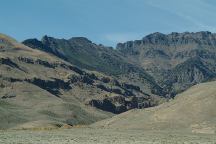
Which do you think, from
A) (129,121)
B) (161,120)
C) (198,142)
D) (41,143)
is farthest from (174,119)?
(41,143)

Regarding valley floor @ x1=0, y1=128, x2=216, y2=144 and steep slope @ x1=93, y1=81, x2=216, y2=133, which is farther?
steep slope @ x1=93, y1=81, x2=216, y2=133

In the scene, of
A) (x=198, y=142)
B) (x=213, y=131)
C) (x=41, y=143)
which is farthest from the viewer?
(x=213, y=131)

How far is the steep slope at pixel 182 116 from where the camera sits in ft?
468

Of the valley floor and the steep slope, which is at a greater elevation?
the steep slope

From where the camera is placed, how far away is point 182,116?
503 feet

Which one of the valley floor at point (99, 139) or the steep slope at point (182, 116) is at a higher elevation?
the steep slope at point (182, 116)

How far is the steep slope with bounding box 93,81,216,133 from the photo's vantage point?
142 metres

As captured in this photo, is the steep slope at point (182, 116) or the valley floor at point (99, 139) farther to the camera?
the steep slope at point (182, 116)

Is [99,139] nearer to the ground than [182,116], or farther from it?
nearer to the ground

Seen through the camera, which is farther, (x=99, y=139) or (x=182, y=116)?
(x=182, y=116)

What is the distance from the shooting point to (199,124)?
5566 inches

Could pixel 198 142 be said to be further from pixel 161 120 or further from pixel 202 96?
pixel 202 96

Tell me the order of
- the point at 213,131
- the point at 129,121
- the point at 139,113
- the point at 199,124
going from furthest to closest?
the point at 139,113
the point at 129,121
the point at 199,124
the point at 213,131

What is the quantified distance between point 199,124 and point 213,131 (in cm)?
1441
